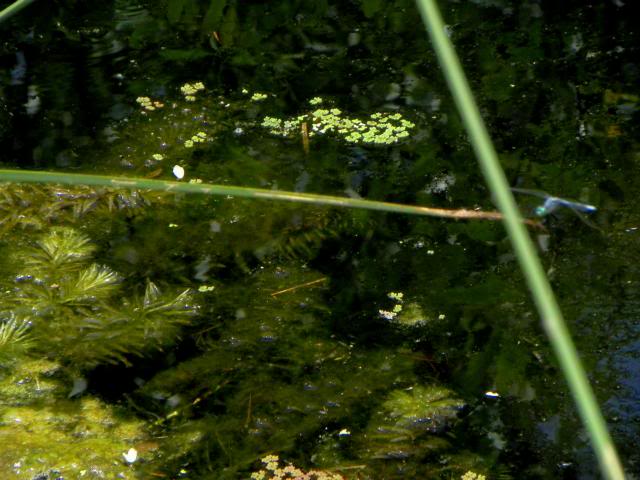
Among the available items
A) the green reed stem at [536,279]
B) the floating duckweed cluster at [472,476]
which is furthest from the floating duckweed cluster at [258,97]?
the green reed stem at [536,279]

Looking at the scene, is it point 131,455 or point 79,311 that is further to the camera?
point 79,311

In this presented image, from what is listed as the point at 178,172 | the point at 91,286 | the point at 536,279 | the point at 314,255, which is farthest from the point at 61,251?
the point at 536,279

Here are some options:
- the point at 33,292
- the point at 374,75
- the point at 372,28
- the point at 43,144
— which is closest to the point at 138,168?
the point at 43,144

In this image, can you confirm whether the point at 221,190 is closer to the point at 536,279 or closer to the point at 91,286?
the point at 536,279

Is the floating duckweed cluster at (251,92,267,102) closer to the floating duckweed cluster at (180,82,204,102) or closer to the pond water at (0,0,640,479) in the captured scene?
the pond water at (0,0,640,479)

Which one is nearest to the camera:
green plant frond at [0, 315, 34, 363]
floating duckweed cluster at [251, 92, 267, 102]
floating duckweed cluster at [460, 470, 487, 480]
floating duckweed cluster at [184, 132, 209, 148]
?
floating duckweed cluster at [460, 470, 487, 480]

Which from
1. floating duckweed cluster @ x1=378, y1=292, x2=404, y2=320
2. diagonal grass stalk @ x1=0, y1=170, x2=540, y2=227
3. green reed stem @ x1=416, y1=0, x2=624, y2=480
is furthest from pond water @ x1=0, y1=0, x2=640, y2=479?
green reed stem @ x1=416, y1=0, x2=624, y2=480
